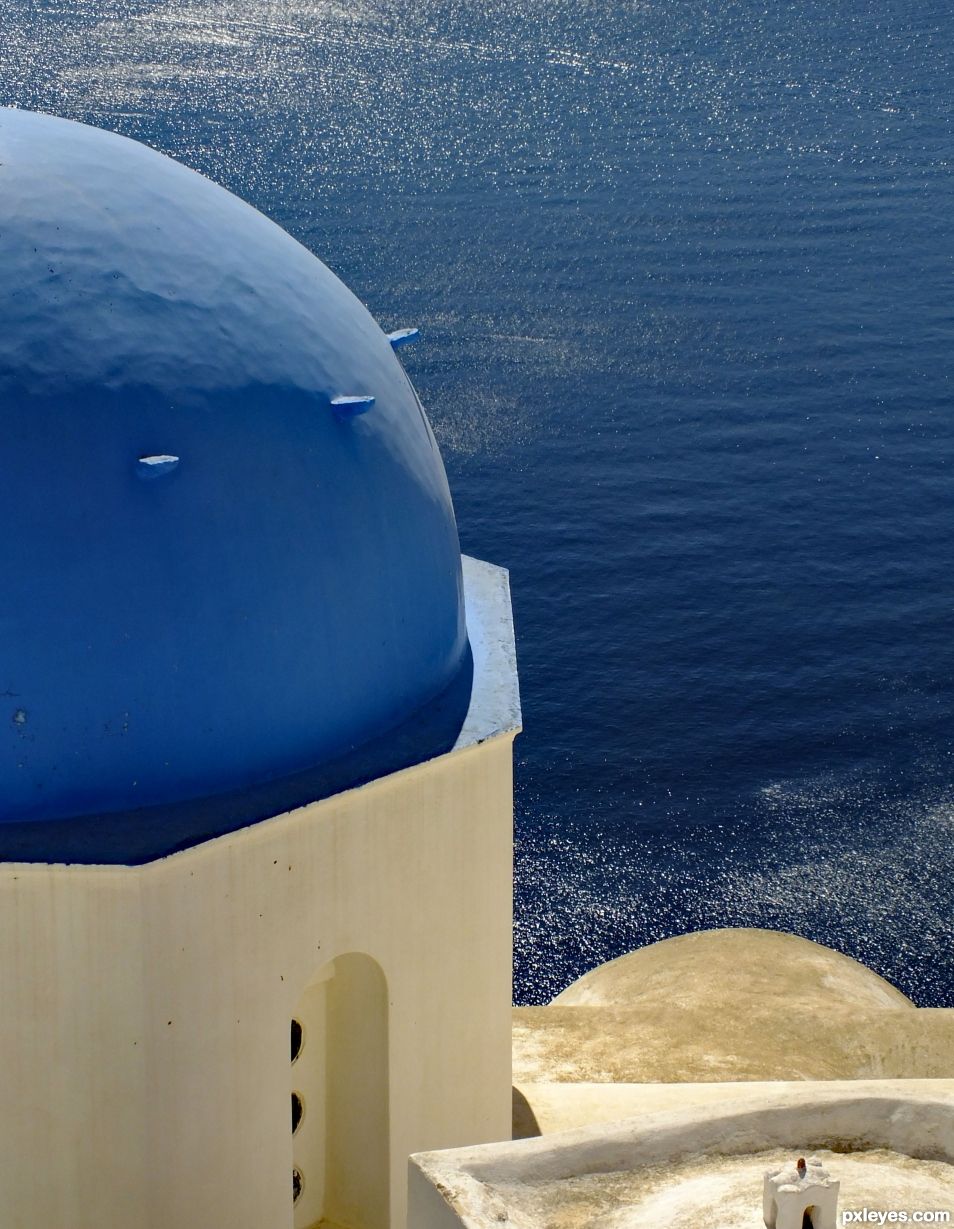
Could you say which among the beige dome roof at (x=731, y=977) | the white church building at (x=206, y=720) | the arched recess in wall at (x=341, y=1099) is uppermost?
the white church building at (x=206, y=720)

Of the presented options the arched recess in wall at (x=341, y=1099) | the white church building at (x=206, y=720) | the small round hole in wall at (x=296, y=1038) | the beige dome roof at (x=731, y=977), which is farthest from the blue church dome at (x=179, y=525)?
the beige dome roof at (x=731, y=977)

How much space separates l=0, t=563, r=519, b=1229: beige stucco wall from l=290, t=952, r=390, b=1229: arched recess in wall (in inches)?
3.4

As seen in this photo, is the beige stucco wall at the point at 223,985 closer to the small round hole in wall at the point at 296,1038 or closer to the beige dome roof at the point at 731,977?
the small round hole in wall at the point at 296,1038

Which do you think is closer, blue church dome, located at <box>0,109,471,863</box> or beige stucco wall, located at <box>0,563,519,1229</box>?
blue church dome, located at <box>0,109,471,863</box>

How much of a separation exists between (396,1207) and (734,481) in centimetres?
3281

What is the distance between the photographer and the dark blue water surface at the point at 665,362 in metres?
34.6

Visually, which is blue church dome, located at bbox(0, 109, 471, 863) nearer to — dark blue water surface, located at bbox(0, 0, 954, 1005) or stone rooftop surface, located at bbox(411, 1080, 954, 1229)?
stone rooftop surface, located at bbox(411, 1080, 954, 1229)

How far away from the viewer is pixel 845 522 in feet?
142

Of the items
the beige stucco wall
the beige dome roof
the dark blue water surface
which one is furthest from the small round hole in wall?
the dark blue water surface

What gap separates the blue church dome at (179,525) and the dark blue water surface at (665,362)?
63.3ft

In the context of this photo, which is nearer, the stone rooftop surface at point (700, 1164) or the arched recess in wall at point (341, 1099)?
the stone rooftop surface at point (700, 1164)

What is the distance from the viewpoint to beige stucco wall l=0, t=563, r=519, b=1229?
1185 centimetres

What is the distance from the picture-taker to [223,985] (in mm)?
Answer: 12383

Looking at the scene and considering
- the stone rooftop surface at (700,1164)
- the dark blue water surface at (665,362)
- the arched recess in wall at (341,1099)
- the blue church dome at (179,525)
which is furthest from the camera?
the dark blue water surface at (665,362)
